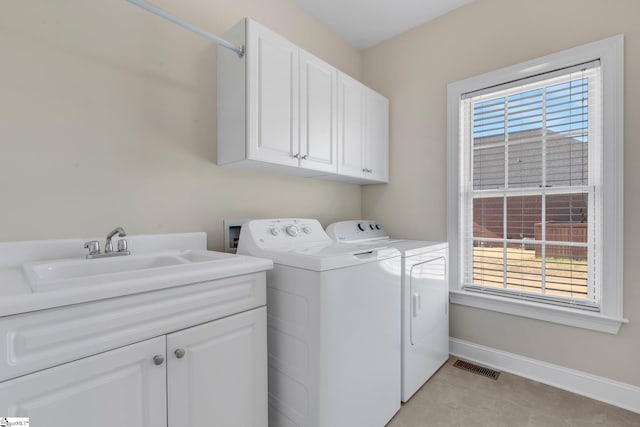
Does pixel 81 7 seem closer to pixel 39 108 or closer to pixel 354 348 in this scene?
pixel 39 108

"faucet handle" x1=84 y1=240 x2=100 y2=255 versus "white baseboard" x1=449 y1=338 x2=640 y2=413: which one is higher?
"faucet handle" x1=84 y1=240 x2=100 y2=255

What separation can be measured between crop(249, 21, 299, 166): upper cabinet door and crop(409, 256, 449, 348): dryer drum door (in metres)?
1.10

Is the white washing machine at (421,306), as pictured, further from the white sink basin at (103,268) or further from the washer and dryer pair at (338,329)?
the white sink basin at (103,268)

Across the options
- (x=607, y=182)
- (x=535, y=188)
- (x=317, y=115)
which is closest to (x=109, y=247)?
(x=317, y=115)

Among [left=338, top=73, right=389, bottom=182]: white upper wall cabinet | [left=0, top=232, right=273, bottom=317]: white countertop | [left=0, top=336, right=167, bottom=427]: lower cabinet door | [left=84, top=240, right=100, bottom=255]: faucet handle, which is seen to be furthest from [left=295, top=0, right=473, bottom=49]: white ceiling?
[left=0, top=336, right=167, bottom=427]: lower cabinet door

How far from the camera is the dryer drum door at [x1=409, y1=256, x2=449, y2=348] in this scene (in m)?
1.83

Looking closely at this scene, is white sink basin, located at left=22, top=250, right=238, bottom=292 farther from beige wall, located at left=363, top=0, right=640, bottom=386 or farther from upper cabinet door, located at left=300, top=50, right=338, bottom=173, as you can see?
beige wall, located at left=363, top=0, right=640, bottom=386

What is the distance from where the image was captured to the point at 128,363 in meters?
0.89

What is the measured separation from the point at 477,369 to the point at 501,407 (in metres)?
0.43

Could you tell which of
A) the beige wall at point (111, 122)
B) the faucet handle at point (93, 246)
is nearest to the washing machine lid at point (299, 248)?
the beige wall at point (111, 122)

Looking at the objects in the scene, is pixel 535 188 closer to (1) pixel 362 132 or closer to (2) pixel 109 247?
(1) pixel 362 132

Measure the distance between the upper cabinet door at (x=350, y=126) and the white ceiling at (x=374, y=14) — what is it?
604 millimetres

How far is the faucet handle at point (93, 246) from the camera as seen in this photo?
1.25 metres

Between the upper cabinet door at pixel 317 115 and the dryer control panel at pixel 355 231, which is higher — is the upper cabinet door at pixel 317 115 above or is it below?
above
